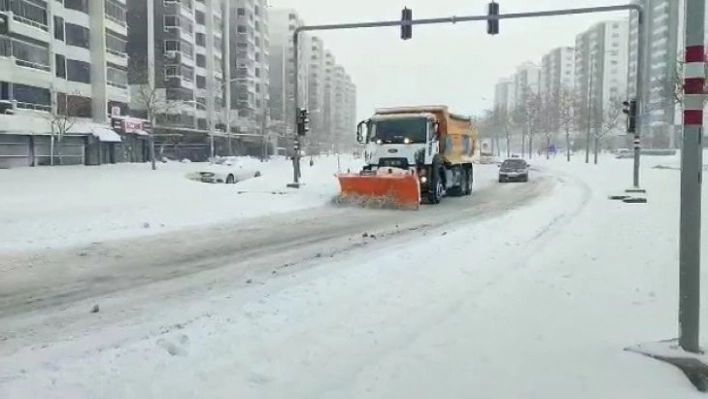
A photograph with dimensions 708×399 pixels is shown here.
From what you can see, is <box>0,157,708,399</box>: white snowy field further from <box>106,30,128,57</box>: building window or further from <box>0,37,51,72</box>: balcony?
<box>106,30,128,57</box>: building window

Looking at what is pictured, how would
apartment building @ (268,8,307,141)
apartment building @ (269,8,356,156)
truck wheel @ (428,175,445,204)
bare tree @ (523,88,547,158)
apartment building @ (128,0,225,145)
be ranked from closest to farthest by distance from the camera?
truck wheel @ (428,175,445,204) < apartment building @ (128,0,225,145) < bare tree @ (523,88,547,158) < apartment building @ (269,8,356,156) < apartment building @ (268,8,307,141)

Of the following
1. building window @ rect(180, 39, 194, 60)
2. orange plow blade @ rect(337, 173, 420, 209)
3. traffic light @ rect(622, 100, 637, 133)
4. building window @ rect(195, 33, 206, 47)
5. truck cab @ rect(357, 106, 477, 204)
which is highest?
building window @ rect(195, 33, 206, 47)

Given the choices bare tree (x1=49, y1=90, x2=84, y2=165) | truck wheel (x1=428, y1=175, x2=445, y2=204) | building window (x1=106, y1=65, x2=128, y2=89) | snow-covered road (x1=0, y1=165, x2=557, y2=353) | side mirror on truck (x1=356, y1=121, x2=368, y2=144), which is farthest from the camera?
building window (x1=106, y1=65, x2=128, y2=89)

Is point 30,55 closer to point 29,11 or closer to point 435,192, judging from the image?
point 29,11

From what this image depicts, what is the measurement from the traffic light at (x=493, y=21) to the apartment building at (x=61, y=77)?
2828 centimetres

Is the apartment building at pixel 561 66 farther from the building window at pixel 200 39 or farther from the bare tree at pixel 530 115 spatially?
the building window at pixel 200 39

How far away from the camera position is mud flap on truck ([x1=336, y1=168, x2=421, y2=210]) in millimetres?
20141

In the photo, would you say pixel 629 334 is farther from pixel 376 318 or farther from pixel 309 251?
pixel 309 251

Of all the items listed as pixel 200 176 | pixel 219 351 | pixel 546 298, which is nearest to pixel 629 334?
pixel 546 298

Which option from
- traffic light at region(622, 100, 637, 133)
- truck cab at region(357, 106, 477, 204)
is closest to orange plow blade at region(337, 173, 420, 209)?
truck cab at region(357, 106, 477, 204)

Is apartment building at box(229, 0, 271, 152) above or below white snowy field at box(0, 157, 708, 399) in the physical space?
above

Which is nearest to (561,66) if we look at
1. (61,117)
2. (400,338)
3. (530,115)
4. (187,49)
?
(530,115)

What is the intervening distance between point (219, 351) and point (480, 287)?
3.70 meters

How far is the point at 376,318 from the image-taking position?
21.7 feet
